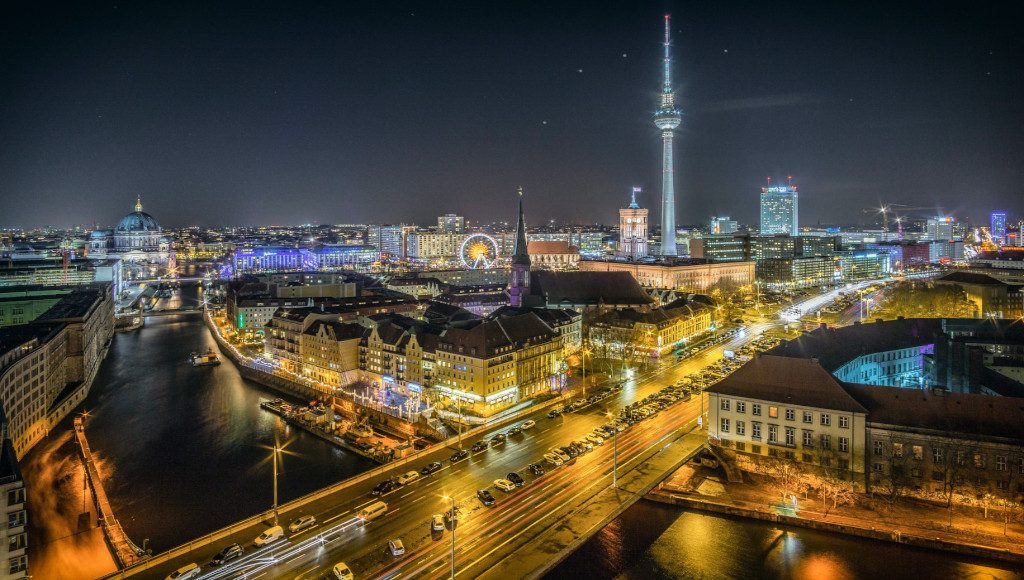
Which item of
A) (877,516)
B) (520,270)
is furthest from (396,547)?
(520,270)

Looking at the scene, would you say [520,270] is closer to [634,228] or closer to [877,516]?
[877,516]

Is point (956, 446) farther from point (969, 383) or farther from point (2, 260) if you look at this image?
point (2, 260)

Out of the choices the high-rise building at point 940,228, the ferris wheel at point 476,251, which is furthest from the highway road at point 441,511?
the high-rise building at point 940,228

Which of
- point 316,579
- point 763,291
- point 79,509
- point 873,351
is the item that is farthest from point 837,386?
point 763,291

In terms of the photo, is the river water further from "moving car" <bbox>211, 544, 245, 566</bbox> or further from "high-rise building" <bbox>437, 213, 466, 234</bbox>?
"high-rise building" <bbox>437, 213, 466, 234</bbox>

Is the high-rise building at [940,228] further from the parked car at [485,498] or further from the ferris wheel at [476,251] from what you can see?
the parked car at [485,498]

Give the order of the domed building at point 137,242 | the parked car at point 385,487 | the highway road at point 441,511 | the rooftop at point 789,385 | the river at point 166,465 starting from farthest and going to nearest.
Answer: the domed building at point 137,242 → the rooftop at point 789,385 → the river at point 166,465 → the parked car at point 385,487 → the highway road at point 441,511
